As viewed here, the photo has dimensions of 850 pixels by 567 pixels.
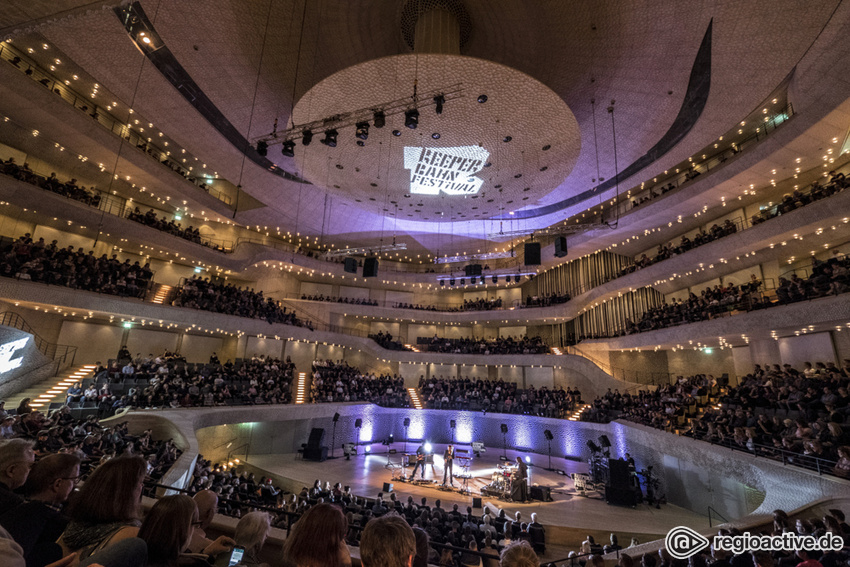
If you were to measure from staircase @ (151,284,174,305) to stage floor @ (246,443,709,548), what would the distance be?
8061 mm

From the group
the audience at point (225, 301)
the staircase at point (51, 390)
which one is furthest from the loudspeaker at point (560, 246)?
the staircase at point (51, 390)

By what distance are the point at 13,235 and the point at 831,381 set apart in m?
27.9

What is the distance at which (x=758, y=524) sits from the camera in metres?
8.38

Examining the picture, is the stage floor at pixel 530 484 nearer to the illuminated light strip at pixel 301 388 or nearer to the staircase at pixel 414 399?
the illuminated light strip at pixel 301 388

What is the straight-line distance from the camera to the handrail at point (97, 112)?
43.1 feet

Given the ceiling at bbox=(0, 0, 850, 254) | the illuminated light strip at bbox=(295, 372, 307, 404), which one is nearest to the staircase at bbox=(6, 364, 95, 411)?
the illuminated light strip at bbox=(295, 372, 307, 404)

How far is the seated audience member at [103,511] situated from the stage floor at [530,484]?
1173 cm

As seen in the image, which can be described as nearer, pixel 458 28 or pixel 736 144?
pixel 458 28

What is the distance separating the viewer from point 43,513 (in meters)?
2.00

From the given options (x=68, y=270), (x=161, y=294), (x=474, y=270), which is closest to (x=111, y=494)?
(x=68, y=270)

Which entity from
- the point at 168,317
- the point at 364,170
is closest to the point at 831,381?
the point at 364,170

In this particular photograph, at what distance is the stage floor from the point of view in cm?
1116

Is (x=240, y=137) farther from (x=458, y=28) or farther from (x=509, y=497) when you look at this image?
(x=509, y=497)

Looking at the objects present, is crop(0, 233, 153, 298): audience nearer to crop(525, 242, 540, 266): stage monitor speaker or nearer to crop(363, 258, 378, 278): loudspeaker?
crop(363, 258, 378, 278): loudspeaker
